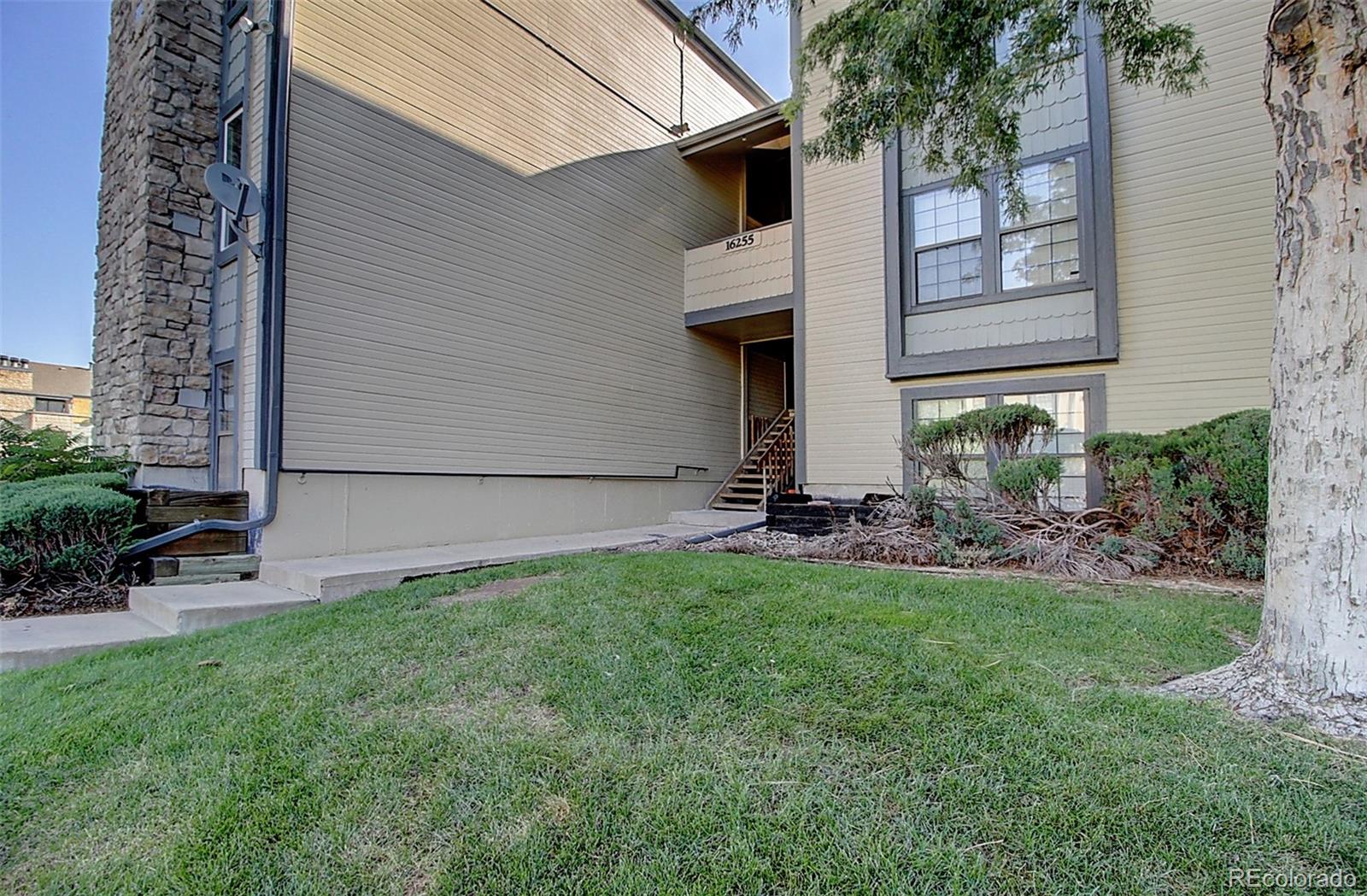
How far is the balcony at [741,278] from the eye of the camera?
9.34 meters

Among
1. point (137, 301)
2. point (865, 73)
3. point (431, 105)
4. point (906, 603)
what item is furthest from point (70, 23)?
point (906, 603)

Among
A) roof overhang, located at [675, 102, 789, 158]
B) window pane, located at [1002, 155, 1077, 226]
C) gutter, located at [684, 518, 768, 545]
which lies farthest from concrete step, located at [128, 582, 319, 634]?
roof overhang, located at [675, 102, 789, 158]

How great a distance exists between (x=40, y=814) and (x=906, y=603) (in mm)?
3902

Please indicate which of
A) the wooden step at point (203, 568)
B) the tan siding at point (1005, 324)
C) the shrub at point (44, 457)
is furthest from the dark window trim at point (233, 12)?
the tan siding at point (1005, 324)

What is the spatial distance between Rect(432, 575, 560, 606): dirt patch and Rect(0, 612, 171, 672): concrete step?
1945 millimetres

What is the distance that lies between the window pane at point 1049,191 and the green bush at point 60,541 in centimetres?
885

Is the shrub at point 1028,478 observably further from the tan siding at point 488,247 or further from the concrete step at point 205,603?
the concrete step at point 205,603

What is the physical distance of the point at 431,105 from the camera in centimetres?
708

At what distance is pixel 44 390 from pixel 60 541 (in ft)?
85.8

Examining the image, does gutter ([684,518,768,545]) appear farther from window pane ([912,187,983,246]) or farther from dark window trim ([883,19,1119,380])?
window pane ([912,187,983,246])

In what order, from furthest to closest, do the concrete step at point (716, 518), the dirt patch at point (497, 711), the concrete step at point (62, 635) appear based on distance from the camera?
the concrete step at point (716, 518)
the concrete step at point (62, 635)
the dirt patch at point (497, 711)

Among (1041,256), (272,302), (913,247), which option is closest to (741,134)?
(913,247)

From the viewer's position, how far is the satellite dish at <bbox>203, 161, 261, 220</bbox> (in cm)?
550

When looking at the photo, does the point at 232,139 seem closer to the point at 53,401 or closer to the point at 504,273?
the point at 504,273
